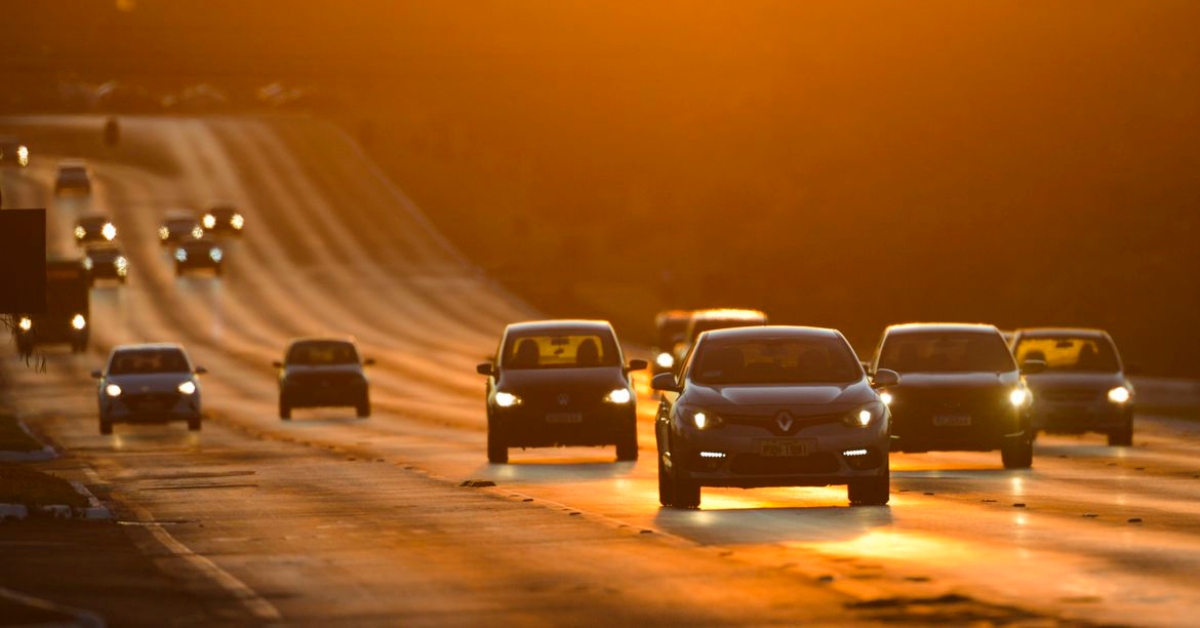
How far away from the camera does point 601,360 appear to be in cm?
2925

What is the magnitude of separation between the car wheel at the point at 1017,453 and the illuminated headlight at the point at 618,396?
4.72 metres

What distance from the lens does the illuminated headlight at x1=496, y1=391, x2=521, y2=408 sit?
2842 cm

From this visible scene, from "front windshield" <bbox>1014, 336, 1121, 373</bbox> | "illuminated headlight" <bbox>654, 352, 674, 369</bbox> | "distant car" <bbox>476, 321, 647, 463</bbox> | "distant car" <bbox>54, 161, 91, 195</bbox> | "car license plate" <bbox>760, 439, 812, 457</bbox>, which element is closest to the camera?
"car license plate" <bbox>760, 439, 812, 457</bbox>

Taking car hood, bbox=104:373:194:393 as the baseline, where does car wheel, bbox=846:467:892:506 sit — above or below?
below

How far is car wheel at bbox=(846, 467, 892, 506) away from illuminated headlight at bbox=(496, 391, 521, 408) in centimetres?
878

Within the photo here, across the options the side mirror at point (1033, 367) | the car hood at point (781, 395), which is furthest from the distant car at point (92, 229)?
the car hood at point (781, 395)

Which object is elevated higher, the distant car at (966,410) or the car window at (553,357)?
the car window at (553,357)

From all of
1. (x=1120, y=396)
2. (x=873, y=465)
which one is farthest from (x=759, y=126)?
(x=873, y=465)

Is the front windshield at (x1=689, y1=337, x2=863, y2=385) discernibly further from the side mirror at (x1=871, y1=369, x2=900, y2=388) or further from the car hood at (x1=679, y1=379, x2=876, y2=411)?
the side mirror at (x1=871, y1=369, x2=900, y2=388)

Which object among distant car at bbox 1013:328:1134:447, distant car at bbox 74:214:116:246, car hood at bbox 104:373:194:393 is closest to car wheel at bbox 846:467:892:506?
distant car at bbox 1013:328:1134:447

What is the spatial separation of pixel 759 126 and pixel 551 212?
56.0 feet

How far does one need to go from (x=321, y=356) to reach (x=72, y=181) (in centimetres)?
7029

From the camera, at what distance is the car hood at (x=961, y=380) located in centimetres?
2600

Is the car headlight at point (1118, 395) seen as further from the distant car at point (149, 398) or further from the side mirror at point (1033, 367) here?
the distant car at point (149, 398)
